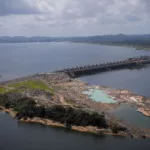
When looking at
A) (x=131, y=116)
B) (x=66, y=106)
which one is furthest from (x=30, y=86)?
(x=131, y=116)

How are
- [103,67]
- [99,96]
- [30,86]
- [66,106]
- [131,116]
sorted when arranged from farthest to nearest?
[103,67] → [30,86] → [99,96] → [131,116] → [66,106]

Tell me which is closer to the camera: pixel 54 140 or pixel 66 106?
pixel 54 140

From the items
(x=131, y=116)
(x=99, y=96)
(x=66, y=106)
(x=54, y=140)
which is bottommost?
(x=54, y=140)

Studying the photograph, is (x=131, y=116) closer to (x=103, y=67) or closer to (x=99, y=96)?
(x=99, y=96)

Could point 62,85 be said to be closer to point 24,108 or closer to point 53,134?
point 24,108

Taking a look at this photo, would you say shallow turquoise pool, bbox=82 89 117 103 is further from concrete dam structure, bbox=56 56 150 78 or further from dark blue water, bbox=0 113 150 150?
concrete dam structure, bbox=56 56 150 78

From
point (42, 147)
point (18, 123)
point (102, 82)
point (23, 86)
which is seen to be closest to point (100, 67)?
point (102, 82)

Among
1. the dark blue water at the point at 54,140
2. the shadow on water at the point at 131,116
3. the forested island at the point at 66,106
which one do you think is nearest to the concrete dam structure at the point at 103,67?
the forested island at the point at 66,106
